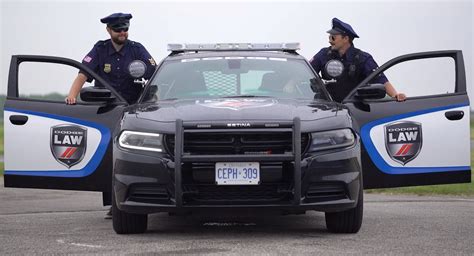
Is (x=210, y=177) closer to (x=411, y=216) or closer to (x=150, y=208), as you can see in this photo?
(x=150, y=208)

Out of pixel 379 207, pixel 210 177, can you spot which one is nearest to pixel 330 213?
pixel 210 177

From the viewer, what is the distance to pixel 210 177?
8258mm

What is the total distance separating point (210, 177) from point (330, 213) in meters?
1.26

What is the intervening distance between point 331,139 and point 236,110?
0.79m

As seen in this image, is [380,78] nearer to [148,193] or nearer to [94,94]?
[94,94]

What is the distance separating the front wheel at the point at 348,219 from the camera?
8859mm

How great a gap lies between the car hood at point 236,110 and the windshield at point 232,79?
392 mm

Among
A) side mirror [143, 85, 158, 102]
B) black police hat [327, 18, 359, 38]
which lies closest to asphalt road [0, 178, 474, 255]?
side mirror [143, 85, 158, 102]

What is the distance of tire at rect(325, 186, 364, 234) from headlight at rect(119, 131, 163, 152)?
5.26ft

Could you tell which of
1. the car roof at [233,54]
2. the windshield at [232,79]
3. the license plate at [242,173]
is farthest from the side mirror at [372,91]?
the license plate at [242,173]

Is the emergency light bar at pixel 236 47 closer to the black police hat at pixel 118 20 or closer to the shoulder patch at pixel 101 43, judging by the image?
the black police hat at pixel 118 20

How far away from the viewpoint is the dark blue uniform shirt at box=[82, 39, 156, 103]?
11.7 meters

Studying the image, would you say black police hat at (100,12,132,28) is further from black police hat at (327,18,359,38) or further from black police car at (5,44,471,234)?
black police hat at (327,18,359,38)

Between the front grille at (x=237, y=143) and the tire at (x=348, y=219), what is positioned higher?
the front grille at (x=237, y=143)
